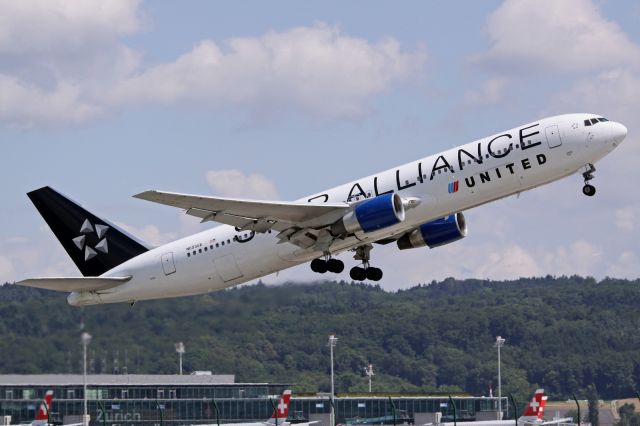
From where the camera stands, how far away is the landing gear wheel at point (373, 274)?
55531 millimetres

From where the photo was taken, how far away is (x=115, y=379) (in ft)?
254

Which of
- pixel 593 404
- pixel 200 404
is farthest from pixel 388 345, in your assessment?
pixel 200 404

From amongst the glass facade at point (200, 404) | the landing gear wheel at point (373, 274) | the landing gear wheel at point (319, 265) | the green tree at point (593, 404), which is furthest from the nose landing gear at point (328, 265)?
the green tree at point (593, 404)

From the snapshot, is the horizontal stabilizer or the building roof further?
the building roof

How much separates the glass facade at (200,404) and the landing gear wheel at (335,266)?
14131mm

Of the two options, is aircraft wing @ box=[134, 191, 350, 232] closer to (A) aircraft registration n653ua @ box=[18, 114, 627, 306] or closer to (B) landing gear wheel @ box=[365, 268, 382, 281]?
(A) aircraft registration n653ua @ box=[18, 114, 627, 306]

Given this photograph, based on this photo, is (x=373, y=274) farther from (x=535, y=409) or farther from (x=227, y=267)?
(x=535, y=409)

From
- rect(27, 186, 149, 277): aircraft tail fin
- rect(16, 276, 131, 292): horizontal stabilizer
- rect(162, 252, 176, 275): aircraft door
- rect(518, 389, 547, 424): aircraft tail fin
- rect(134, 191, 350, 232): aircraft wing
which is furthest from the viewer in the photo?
rect(518, 389, 547, 424): aircraft tail fin

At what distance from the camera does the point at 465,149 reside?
4881cm

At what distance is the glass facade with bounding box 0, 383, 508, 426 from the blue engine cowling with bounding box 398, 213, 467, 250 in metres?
13.9

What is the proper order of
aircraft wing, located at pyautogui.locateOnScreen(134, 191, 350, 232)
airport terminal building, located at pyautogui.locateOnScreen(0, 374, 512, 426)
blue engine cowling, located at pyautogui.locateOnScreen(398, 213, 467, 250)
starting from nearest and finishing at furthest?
1. aircraft wing, located at pyautogui.locateOnScreen(134, 191, 350, 232)
2. blue engine cowling, located at pyautogui.locateOnScreen(398, 213, 467, 250)
3. airport terminal building, located at pyautogui.locateOnScreen(0, 374, 512, 426)

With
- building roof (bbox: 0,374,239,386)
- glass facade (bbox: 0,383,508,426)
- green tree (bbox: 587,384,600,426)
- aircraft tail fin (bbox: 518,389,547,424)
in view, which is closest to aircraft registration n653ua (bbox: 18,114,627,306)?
building roof (bbox: 0,374,239,386)

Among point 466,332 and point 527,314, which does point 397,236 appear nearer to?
point 466,332

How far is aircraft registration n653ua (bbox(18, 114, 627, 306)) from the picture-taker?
47906mm
